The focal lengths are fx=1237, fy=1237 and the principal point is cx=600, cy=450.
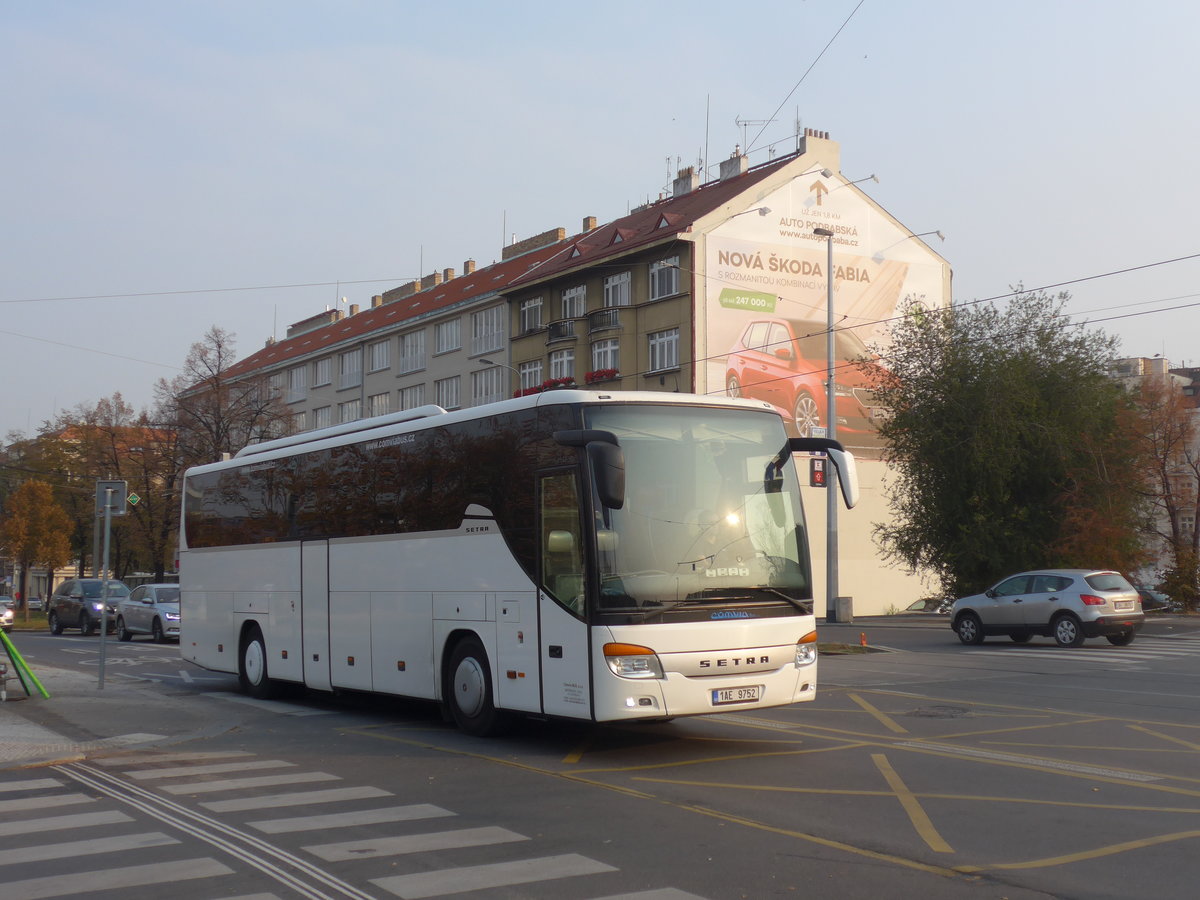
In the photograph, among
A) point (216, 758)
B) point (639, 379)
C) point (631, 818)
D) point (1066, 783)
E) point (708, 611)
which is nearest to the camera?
point (631, 818)

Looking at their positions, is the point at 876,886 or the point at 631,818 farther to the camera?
the point at 631,818

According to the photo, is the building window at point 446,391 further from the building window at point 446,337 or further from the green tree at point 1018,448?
the green tree at point 1018,448

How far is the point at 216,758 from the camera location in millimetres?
11523

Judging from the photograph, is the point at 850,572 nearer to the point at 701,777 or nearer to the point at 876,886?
the point at 701,777

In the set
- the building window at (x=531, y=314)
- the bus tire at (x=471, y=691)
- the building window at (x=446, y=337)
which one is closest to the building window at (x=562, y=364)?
the building window at (x=531, y=314)

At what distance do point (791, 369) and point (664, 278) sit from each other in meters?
6.23

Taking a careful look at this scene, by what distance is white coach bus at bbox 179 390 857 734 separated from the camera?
10555 mm

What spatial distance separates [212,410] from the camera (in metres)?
53.5

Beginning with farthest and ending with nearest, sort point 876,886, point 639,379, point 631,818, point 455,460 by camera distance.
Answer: point 639,379 < point 455,460 < point 631,818 < point 876,886

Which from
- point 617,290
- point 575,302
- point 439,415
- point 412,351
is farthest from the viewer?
point 412,351

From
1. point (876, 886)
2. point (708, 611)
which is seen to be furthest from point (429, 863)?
point (708, 611)

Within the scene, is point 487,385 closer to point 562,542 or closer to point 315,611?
point 315,611

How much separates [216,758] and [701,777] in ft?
15.4

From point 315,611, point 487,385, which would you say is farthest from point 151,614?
point 487,385
